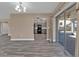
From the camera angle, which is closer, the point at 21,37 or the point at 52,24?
the point at 52,24

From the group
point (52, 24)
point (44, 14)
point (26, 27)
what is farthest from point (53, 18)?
point (26, 27)

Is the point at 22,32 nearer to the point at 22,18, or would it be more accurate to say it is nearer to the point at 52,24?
the point at 22,18

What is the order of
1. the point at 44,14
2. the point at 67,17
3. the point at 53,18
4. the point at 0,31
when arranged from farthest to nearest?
the point at 0,31, the point at 44,14, the point at 53,18, the point at 67,17

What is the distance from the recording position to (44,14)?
11695 millimetres

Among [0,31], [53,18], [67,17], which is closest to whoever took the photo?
[67,17]

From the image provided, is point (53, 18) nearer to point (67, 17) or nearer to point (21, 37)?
point (21, 37)

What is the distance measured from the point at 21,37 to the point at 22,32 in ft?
1.35

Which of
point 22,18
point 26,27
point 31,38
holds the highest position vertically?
point 22,18

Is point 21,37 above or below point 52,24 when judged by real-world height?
below

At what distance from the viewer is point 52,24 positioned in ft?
35.4

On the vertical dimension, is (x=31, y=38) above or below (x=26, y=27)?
below

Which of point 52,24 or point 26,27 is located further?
point 26,27

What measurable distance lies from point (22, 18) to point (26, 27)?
0.79m

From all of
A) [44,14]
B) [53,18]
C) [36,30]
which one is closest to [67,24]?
[53,18]
